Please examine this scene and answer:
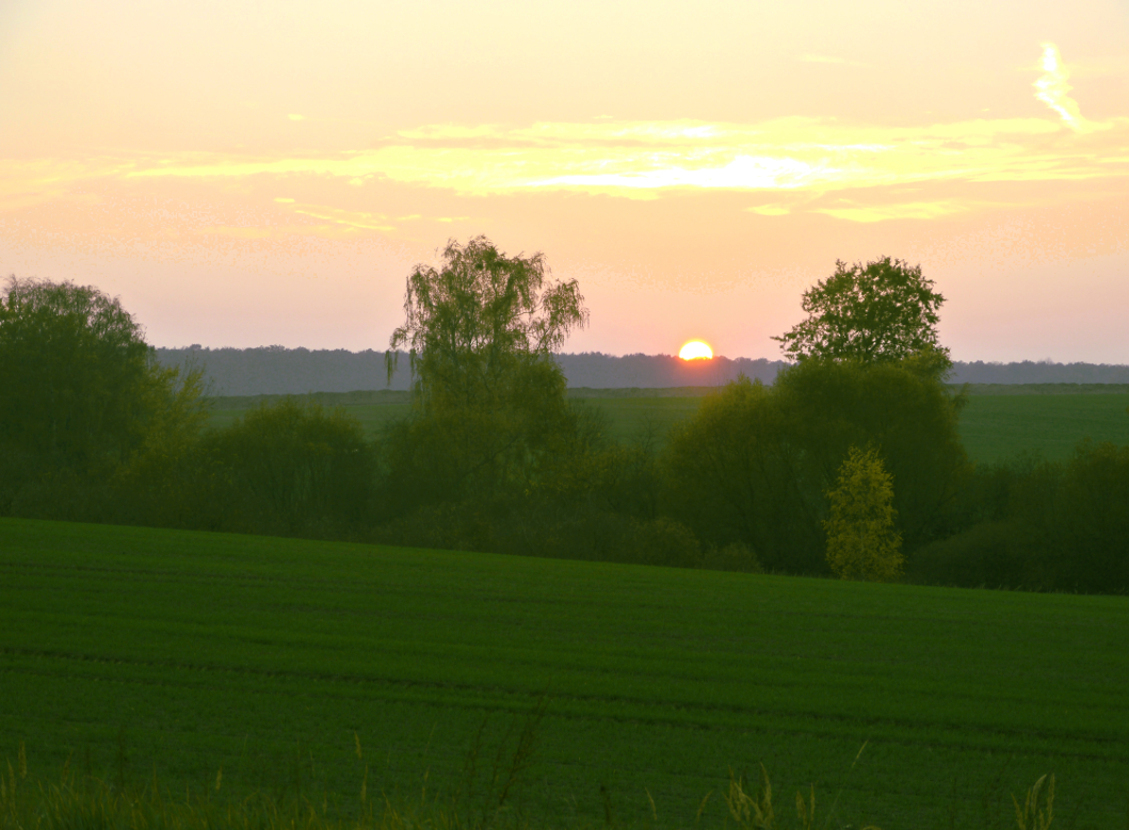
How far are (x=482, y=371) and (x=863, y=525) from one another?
1802 centimetres

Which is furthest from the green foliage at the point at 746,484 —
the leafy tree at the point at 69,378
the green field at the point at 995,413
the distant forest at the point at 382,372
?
the distant forest at the point at 382,372

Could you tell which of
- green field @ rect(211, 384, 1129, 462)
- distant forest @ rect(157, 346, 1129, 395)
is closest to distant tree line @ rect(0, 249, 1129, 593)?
green field @ rect(211, 384, 1129, 462)

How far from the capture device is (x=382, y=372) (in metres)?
163

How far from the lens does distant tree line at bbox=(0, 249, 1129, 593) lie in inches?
1560

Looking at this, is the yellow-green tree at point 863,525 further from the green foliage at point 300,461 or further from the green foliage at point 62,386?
the green foliage at point 62,386

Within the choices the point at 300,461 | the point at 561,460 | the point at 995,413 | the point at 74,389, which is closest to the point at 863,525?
the point at 561,460

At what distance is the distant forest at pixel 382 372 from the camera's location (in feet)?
515

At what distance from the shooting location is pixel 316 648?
1538 centimetres

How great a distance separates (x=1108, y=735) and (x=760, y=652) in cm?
568

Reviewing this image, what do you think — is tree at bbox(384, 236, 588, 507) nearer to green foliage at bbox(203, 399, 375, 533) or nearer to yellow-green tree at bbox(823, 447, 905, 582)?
green foliage at bbox(203, 399, 375, 533)

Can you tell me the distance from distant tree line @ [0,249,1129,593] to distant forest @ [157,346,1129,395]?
331ft

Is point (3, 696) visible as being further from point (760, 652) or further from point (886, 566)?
point (886, 566)

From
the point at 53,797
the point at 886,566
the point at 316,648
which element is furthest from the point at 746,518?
the point at 53,797

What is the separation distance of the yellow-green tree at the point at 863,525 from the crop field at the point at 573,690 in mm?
15774
